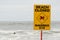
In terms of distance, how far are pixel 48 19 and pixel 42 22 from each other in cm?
25

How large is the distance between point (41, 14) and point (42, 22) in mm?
333

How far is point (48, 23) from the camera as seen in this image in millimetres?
10172

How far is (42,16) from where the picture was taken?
33.1 ft

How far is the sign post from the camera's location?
32.9 feet

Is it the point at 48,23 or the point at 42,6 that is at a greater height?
the point at 42,6

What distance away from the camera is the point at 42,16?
33.1 feet

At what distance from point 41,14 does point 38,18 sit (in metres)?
0.19

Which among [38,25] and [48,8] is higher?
[48,8]

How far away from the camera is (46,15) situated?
10070 mm

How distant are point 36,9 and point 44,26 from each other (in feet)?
2.45

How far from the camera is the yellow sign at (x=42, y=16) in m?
10.0

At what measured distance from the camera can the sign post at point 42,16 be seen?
10031mm

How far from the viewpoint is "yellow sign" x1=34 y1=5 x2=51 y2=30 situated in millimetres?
10031

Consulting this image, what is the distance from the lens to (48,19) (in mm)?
10141
